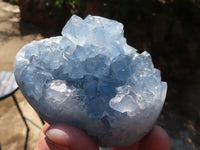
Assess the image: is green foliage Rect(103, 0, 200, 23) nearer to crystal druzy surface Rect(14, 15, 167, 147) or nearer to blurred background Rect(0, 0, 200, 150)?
blurred background Rect(0, 0, 200, 150)

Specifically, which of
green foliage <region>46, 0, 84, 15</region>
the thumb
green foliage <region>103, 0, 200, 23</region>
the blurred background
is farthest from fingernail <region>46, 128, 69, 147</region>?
green foliage <region>46, 0, 84, 15</region>

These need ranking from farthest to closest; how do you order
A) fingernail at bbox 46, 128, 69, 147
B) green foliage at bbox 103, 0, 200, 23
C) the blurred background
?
green foliage at bbox 103, 0, 200, 23
the blurred background
fingernail at bbox 46, 128, 69, 147

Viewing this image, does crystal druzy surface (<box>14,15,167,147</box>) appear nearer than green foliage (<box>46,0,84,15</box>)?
Yes

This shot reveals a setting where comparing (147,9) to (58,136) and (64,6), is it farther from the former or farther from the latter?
(58,136)

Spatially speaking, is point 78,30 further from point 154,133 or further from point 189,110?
point 189,110

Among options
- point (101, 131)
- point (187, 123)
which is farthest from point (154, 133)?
point (187, 123)

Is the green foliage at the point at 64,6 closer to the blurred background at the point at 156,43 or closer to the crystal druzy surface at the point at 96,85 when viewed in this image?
the blurred background at the point at 156,43

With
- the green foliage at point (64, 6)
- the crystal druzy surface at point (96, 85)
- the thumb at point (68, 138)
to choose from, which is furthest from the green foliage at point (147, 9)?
the thumb at point (68, 138)
